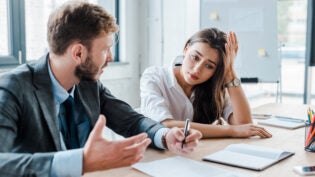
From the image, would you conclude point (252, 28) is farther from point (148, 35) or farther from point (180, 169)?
point (180, 169)

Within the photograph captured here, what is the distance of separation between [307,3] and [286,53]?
0.53m

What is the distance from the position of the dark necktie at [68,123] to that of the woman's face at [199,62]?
64 cm

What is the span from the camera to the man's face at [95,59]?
1.26m

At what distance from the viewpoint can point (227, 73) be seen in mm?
1896

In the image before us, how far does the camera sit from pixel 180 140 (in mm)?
1327

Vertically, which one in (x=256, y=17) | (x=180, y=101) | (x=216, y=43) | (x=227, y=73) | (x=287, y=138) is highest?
(x=256, y=17)

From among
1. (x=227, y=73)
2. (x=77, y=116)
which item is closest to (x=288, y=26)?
(x=227, y=73)

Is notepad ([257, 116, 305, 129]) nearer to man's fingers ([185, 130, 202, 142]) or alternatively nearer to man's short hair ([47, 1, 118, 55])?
man's fingers ([185, 130, 202, 142])

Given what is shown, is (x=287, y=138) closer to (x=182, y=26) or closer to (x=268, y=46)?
(x=268, y=46)

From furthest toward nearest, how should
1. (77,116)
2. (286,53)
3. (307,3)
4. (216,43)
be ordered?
(286,53)
(307,3)
(216,43)
(77,116)

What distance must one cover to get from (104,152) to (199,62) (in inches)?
39.3

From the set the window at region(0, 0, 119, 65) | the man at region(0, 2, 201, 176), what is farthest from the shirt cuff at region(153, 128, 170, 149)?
the window at region(0, 0, 119, 65)

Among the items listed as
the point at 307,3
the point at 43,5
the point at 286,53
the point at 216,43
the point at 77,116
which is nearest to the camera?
the point at 77,116

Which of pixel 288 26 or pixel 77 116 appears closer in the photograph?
pixel 77 116
